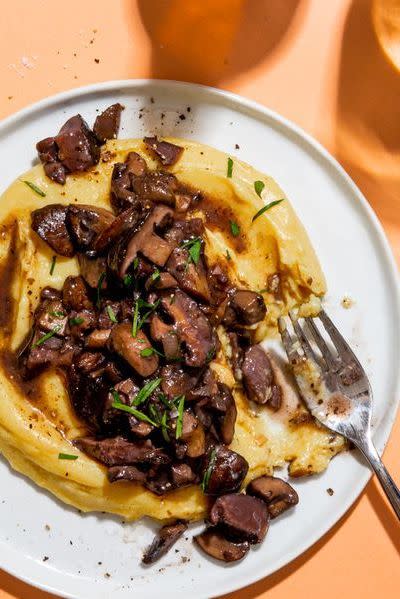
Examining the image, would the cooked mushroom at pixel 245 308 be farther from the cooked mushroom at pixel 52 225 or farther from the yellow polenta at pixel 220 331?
the cooked mushroom at pixel 52 225

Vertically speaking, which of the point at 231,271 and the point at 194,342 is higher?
the point at 231,271

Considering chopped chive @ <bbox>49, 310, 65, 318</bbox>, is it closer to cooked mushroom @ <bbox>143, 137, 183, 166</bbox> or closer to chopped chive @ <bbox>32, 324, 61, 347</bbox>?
chopped chive @ <bbox>32, 324, 61, 347</bbox>

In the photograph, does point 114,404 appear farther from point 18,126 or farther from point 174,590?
point 18,126

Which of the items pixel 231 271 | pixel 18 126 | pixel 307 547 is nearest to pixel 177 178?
pixel 231 271

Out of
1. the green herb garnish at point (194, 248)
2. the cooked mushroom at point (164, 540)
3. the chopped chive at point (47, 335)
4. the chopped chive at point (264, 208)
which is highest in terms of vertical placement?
the chopped chive at point (264, 208)

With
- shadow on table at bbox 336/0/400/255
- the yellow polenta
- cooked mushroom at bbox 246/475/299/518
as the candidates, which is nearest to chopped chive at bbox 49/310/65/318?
the yellow polenta

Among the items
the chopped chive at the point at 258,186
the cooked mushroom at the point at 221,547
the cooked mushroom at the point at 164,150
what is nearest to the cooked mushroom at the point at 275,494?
the cooked mushroom at the point at 221,547

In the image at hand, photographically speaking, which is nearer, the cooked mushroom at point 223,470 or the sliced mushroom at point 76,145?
the cooked mushroom at point 223,470
